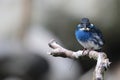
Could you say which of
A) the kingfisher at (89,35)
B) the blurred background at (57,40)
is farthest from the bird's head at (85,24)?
the blurred background at (57,40)

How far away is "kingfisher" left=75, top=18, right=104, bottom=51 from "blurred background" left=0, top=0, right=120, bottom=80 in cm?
229

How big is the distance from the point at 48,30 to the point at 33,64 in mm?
339

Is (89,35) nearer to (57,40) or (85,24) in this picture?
(85,24)

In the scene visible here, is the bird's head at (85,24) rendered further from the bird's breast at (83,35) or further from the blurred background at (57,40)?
the blurred background at (57,40)

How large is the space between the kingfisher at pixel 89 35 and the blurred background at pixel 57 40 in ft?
7.51

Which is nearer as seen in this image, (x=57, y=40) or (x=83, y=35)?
(x=83, y=35)

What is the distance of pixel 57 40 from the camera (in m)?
4.56

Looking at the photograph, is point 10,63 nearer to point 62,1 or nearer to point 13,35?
point 13,35

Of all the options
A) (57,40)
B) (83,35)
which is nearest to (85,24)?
(83,35)

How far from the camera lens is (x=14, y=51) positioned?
4609 millimetres

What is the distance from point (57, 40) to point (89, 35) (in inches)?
98.1

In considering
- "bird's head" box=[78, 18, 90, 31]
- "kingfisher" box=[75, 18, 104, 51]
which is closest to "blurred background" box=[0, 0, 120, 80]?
"kingfisher" box=[75, 18, 104, 51]

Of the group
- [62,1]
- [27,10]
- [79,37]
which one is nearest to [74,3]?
[62,1]

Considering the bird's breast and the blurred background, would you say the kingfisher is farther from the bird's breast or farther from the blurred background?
the blurred background
